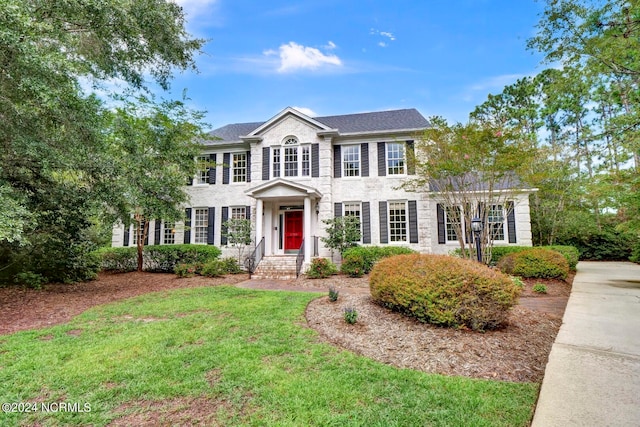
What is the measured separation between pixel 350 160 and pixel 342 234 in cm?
368

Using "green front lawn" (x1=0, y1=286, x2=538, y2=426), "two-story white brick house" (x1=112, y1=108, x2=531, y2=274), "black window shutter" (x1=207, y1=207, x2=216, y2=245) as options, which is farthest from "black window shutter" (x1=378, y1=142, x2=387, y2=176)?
"green front lawn" (x1=0, y1=286, x2=538, y2=426)

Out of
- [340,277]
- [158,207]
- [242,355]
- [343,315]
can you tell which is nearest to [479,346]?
[343,315]

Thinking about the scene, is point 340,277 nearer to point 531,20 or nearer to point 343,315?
point 343,315

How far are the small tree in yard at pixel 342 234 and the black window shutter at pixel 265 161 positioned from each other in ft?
12.3

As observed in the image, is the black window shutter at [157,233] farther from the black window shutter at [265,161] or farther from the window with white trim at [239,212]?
the black window shutter at [265,161]

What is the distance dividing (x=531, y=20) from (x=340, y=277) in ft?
29.8

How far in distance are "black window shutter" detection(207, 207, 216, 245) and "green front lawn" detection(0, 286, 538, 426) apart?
373 inches

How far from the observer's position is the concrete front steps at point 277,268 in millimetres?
11922

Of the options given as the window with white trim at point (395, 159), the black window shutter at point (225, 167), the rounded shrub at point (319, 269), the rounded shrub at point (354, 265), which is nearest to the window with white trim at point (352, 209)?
the window with white trim at point (395, 159)

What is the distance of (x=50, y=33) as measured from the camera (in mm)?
6656

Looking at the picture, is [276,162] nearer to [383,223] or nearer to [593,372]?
[383,223]

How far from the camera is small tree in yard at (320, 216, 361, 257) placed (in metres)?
12.8

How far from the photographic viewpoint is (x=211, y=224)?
14.9 meters

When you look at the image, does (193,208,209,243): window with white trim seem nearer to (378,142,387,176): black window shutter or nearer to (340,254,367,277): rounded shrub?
(340,254,367,277): rounded shrub
